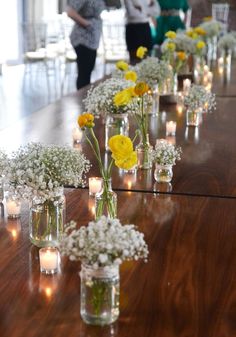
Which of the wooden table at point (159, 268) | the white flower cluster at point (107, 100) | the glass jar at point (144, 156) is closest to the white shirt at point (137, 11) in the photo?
the white flower cluster at point (107, 100)

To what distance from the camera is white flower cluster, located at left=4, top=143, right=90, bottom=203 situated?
1.46 m

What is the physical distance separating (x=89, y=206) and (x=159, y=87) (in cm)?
176

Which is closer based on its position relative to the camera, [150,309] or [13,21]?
[150,309]

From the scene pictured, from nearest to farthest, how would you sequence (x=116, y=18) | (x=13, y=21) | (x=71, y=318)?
(x=71, y=318), (x=13, y=21), (x=116, y=18)

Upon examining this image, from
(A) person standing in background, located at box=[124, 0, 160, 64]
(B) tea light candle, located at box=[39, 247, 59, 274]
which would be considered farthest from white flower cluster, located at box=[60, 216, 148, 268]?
(A) person standing in background, located at box=[124, 0, 160, 64]

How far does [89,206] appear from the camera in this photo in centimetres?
185

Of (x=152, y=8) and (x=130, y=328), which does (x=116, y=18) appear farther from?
(x=130, y=328)

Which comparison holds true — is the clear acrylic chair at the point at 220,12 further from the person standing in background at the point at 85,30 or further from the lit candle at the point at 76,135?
the lit candle at the point at 76,135

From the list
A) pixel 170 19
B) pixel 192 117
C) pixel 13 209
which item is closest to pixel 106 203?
pixel 13 209

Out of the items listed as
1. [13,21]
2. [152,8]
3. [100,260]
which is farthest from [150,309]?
[13,21]

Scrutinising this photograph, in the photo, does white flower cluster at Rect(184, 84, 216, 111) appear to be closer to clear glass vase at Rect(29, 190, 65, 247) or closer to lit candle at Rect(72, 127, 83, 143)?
lit candle at Rect(72, 127, 83, 143)

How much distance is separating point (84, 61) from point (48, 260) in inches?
147

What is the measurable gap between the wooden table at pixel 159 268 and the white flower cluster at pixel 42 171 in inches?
6.1

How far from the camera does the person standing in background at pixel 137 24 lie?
5848mm
